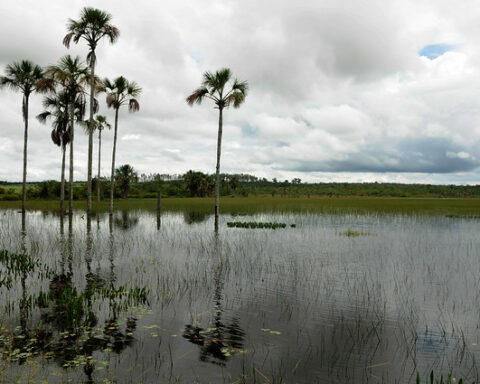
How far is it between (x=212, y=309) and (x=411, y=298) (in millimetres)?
5567

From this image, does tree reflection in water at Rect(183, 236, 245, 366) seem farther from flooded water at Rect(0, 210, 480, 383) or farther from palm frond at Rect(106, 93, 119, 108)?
palm frond at Rect(106, 93, 119, 108)

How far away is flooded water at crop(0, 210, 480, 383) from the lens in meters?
5.20

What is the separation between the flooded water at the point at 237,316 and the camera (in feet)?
17.1

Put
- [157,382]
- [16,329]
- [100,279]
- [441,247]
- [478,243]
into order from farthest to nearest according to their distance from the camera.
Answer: [478,243] → [441,247] → [100,279] → [16,329] → [157,382]

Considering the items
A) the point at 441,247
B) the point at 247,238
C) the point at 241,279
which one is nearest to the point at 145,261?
the point at 241,279

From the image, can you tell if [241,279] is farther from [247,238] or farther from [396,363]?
[247,238]

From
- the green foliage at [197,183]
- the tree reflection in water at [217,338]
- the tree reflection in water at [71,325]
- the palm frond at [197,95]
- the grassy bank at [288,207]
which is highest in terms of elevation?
the palm frond at [197,95]

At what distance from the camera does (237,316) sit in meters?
7.43

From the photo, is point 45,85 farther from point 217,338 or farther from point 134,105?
point 217,338

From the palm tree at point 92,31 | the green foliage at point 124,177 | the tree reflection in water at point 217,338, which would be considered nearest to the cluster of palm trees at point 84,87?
the palm tree at point 92,31

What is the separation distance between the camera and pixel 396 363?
5500mm

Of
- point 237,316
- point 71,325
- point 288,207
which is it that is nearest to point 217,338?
point 237,316

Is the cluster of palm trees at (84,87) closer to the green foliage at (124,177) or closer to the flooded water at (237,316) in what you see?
the flooded water at (237,316)

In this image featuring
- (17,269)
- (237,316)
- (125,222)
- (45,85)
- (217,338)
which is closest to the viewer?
(217,338)
